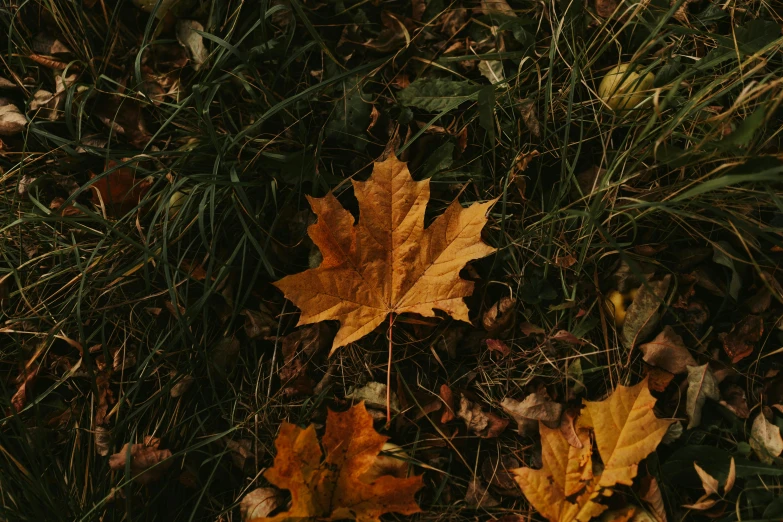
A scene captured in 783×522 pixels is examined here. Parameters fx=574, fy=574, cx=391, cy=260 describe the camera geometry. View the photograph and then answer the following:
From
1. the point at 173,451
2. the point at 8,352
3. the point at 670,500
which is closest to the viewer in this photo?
the point at 670,500

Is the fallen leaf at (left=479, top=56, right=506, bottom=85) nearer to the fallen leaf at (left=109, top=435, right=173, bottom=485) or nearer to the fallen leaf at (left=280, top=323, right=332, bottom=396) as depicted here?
the fallen leaf at (left=280, top=323, right=332, bottom=396)

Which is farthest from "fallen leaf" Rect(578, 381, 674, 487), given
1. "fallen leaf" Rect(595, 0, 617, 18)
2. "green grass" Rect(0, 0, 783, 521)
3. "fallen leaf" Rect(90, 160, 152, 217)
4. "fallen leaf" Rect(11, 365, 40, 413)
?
"fallen leaf" Rect(11, 365, 40, 413)

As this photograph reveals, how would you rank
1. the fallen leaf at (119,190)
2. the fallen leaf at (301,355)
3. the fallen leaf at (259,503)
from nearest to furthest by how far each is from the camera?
the fallen leaf at (259,503)
the fallen leaf at (301,355)
the fallen leaf at (119,190)

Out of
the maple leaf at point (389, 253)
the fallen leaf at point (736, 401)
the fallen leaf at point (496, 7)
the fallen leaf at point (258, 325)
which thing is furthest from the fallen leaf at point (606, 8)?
the fallen leaf at point (258, 325)

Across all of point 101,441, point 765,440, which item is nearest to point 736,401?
point 765,440

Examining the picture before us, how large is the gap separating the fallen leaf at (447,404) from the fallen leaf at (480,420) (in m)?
0.03

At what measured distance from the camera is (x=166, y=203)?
5.84 feet

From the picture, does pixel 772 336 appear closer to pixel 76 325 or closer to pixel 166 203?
pixel 166 203

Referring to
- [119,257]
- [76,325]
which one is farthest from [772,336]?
[76,325]

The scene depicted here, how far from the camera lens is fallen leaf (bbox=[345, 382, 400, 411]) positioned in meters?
1.72

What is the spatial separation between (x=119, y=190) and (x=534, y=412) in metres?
1.48

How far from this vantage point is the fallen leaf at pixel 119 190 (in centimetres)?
186

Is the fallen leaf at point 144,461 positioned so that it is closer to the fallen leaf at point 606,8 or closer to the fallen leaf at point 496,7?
the fallen leaf at point 496,7

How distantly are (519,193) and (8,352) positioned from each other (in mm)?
1708
